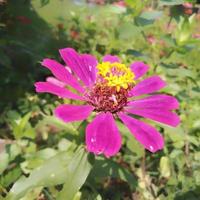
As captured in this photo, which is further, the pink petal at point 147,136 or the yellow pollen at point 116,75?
the yellow pollen at point 116,75

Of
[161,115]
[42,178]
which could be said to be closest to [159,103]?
[161,115]

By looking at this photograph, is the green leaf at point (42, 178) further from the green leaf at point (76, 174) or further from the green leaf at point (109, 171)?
the green leaf at point (109, 171)

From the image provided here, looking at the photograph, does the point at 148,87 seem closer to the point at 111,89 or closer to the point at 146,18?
the point at 111,89

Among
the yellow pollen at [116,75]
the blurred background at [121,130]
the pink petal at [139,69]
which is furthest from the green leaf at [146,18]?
the yellow pollen at [116,75]

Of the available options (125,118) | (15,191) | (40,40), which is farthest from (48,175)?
(40,40)

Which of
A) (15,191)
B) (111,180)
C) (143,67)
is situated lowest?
(111,180)

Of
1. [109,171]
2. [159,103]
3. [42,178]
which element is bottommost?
[109,171]

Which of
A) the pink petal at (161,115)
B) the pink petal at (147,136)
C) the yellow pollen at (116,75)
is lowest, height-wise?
the pink petal at (161,115)

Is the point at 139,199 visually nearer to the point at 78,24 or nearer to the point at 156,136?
the point at 156,136
